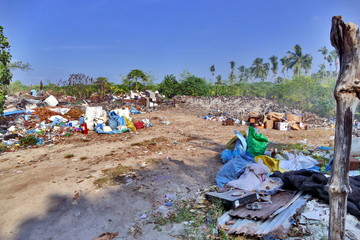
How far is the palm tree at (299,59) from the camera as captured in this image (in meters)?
34.5

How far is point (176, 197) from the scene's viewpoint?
3.49 m

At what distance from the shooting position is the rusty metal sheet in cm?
258

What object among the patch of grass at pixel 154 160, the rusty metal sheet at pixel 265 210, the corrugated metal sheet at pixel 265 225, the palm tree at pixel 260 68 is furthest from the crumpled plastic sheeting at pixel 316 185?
the palm tree at pixel 260 68

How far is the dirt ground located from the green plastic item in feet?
3.01

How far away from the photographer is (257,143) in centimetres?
484

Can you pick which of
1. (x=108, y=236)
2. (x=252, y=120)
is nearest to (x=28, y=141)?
(x=108, y=236)

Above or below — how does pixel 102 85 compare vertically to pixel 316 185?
above

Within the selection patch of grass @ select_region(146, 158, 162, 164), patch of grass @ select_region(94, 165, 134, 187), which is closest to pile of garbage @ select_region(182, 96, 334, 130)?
patch of grass @ select_region(146, 158, 162, 164)

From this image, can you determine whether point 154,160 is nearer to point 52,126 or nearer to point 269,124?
point 52,126

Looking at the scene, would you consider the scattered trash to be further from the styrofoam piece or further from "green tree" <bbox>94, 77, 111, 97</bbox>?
"green tree" <bbox>94, 77, 111, 97</bbox>

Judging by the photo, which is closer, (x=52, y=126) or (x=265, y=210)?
(x=265, y=210)

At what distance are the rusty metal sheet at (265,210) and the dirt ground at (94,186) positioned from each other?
75 centimetres

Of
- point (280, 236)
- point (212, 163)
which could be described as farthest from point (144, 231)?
point (212, 163)

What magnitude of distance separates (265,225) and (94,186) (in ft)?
8.83
